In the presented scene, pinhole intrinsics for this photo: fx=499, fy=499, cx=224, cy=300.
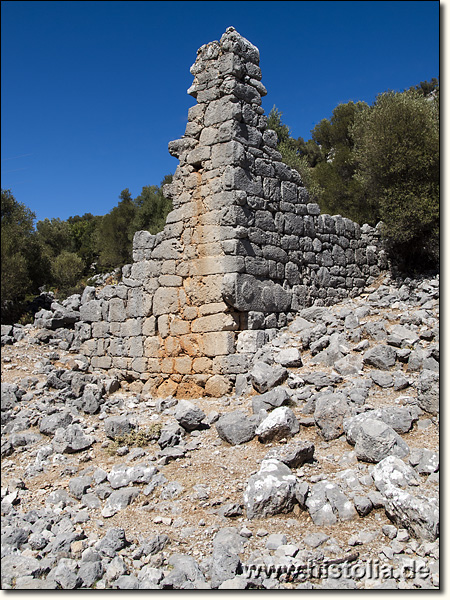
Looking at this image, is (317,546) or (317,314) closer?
(317,546)

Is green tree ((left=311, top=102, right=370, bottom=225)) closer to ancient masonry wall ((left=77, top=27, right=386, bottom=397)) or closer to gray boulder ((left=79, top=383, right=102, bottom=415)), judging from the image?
ancient masonry wall ((left=77, top=27, right=386, bottom=397))


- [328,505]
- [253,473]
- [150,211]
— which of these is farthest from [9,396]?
[150,211]

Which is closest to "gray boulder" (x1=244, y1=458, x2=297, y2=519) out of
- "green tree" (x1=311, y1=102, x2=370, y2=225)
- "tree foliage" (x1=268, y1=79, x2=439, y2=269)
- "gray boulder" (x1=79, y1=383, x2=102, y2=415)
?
"gray boulder" (x1=79, y1=383, x2=102, y2=415)

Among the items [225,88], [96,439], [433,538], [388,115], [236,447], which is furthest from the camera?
[388,115]

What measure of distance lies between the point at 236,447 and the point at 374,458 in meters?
1.47

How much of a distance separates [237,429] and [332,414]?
3.33 ft

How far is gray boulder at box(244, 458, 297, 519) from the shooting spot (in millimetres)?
3963

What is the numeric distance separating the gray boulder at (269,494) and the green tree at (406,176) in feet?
24.2

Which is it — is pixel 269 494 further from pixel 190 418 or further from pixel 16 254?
pixel 16 254

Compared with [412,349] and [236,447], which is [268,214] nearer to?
[412,349]

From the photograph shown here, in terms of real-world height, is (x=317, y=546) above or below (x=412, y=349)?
below

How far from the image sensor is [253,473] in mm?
4488

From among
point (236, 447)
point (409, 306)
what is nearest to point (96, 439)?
point (236, 447)

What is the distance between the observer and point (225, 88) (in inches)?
297
